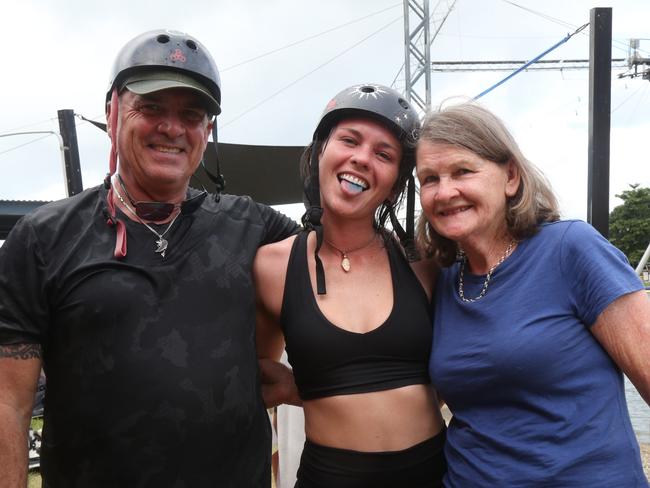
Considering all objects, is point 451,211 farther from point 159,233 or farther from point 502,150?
point 159,233

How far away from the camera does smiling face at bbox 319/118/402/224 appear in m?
2.44

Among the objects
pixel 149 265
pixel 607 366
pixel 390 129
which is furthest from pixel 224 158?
pixel 607 366

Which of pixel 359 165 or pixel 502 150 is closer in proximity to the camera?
pixel 502 150

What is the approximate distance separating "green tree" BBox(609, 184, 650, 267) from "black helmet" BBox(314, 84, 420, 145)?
200ft

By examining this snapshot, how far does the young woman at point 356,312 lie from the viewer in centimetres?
219

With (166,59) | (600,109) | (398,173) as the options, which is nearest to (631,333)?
(398,173)

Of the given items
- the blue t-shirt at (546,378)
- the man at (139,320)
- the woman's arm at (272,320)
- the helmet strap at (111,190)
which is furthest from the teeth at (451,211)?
the helmet strap at (111,190)

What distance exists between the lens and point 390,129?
2.49m

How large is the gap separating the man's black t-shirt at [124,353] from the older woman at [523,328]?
0.83 metres

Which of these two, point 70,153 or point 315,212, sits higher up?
point 70,153

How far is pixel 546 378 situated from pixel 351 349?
0.74 m

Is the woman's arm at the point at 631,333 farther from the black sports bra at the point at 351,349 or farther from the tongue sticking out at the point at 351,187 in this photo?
the tongue sticking out at the point at 351,187

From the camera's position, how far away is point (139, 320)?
5.94 feet

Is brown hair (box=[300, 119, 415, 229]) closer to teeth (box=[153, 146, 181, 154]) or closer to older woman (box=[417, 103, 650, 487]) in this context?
older woman (box=[417, 103, 650, 487])
